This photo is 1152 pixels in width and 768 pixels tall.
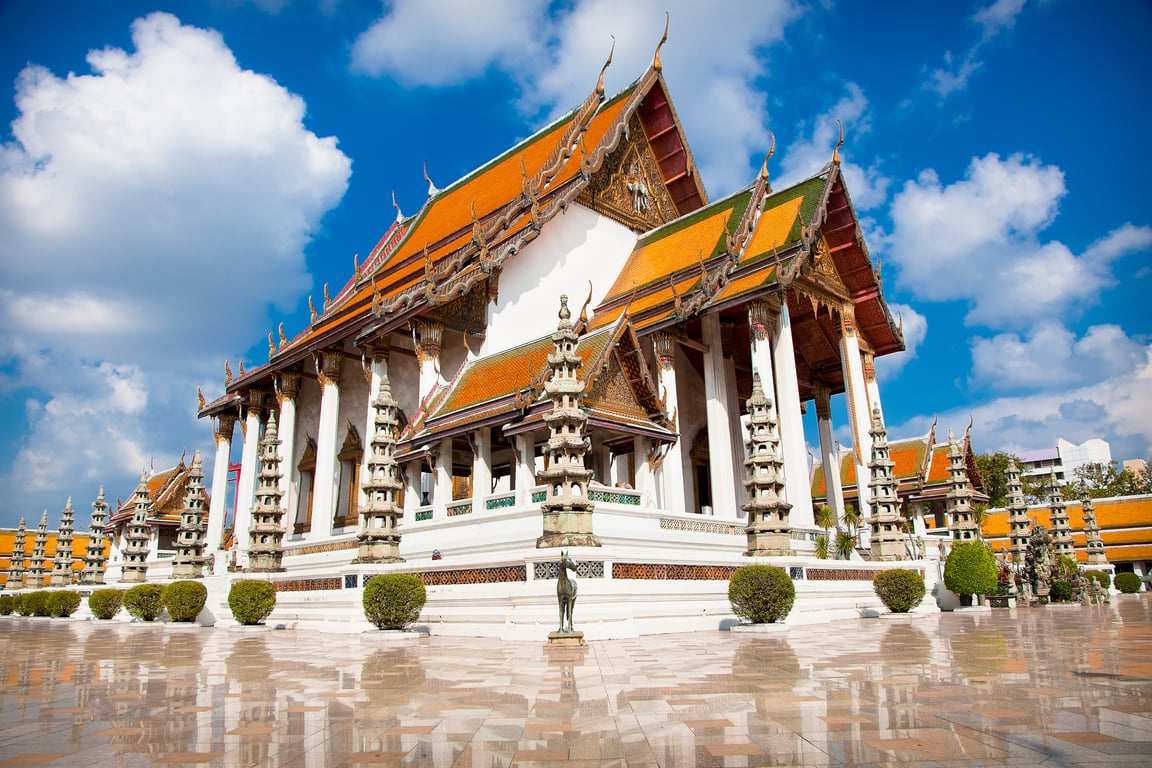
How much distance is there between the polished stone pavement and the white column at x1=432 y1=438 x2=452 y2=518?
304 inches

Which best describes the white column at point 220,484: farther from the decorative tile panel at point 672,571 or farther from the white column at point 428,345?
the decorative tile panel at point 672,571

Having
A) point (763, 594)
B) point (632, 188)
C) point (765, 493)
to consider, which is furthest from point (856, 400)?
point (763, 594)

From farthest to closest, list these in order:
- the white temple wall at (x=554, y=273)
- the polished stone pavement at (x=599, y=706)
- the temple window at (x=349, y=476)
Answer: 1. the temple window at (x=349, y=476)
2. the white temple wall at (x=554, y=273)
3. the polished stone pavement at (x=599, y=706)

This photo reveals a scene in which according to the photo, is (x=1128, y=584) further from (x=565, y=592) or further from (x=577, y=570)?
(x=565, y=592)

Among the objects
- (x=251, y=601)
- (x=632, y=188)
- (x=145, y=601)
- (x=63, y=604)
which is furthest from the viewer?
(x=632, y=188)

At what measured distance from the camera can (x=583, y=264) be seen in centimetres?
2198

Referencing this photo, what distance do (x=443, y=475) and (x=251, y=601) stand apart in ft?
15.5

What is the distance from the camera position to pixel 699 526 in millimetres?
15172

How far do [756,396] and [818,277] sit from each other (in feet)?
27.6

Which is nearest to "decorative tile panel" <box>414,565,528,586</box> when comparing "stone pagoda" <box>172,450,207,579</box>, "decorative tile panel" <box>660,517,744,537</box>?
"decorative tile panel" <box>660,517,744,537</box>

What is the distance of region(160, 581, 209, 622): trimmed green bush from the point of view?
1448 centimetres

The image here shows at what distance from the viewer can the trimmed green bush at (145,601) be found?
16.3 metres

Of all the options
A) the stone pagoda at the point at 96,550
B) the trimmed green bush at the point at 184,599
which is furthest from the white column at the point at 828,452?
the stone pagoda at the point at 96,550

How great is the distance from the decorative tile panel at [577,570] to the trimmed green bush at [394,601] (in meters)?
1.79
